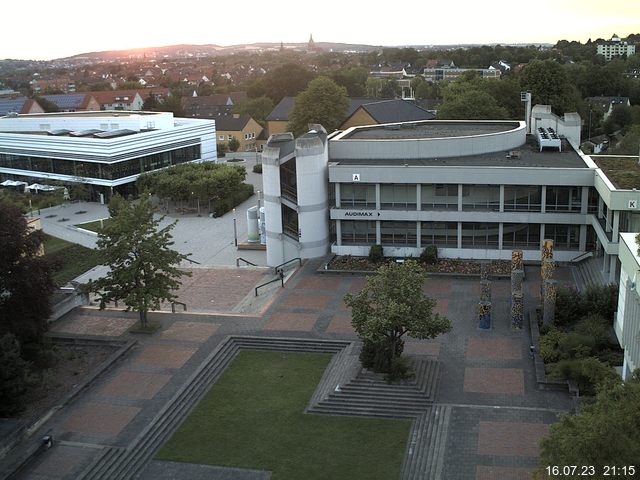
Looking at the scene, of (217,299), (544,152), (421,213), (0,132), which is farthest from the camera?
(0,132)

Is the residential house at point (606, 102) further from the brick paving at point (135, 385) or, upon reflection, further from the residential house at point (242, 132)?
the brick paving at point (135, 385)

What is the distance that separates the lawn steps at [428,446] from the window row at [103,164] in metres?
47.4

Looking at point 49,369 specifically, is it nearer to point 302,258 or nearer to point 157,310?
point 157,310

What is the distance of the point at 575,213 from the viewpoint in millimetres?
37625

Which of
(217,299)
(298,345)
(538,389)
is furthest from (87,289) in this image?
(538,389)

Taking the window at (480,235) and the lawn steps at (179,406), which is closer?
the lawn steps at (179,406)

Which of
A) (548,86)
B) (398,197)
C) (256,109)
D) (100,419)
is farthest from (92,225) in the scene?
(256,109)

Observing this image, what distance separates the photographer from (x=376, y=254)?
3947 centimetres

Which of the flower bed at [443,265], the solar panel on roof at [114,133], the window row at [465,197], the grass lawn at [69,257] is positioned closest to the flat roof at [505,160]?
the window row at [465,197]

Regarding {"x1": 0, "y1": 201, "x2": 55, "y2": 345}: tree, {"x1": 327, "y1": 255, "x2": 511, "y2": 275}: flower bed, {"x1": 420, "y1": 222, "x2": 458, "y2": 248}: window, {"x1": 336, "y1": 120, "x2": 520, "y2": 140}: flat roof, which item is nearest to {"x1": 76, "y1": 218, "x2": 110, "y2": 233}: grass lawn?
{"x1": 336, "y1": 120, "x2": 520, "y2": 140}: flat roof

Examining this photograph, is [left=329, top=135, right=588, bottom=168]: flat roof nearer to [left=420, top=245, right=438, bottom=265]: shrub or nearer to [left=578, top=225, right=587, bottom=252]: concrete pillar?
[left=578, top=225, right=587, bottom=252]: concrete pillar

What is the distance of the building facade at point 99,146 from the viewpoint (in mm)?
64500

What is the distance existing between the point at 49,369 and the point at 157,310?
22.7ft

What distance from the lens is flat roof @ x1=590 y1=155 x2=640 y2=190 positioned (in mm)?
33375
